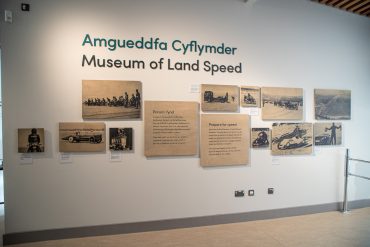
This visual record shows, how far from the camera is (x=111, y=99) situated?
134 inches

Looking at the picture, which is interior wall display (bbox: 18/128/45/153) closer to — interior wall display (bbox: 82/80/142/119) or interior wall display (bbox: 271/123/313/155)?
interior wall display (bbox: 82/80/142/119)

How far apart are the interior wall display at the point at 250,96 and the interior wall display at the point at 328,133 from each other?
3.65ft

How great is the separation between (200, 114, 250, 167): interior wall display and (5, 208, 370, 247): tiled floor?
94 centimetres

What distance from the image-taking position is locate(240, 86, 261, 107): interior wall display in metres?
3.85

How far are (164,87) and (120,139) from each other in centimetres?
93

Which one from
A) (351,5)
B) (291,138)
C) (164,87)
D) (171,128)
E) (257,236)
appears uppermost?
(351,5)

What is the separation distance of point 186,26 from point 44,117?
227 centimetres

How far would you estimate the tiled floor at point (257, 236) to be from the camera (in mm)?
3229

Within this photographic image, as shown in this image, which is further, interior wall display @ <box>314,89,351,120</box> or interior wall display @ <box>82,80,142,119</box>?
interior wall display @ <box>314,89,351,120</box>

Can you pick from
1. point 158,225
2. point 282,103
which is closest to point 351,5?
point 282,103

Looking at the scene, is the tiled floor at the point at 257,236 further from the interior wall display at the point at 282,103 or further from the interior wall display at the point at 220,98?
the interior wall display at the point at 220,98

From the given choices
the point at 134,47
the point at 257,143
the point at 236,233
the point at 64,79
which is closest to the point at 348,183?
the point at 257,143

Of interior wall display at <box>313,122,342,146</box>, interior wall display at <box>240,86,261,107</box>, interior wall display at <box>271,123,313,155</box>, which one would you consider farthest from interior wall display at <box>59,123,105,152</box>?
interior wall display at <box>313,122,342,146</box>

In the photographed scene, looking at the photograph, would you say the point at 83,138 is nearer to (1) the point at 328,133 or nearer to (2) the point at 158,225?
(2) the point at 158,225
